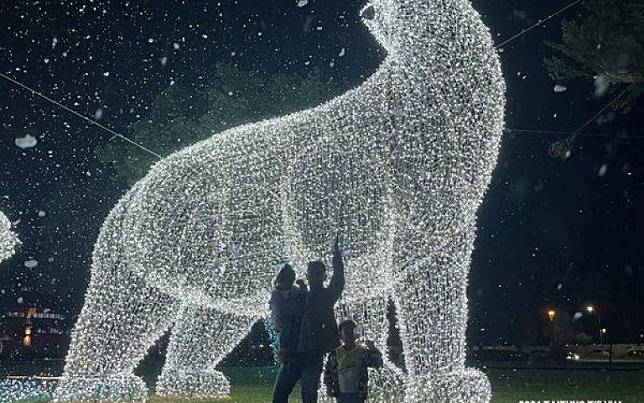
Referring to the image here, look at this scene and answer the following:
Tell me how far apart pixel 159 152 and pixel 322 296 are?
424 inches

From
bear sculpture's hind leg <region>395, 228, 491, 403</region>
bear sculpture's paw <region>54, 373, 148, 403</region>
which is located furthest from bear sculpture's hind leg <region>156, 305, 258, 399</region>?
bear sculpture's hind leg <region>395, 228, 491, 403</region>

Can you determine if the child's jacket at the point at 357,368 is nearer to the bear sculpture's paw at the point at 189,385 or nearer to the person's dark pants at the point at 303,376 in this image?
the person's dark pants at the point at 303,376

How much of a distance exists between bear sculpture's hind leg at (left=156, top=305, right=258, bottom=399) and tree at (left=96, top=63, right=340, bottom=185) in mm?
8276

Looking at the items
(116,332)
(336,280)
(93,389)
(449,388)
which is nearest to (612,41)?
(449,388)

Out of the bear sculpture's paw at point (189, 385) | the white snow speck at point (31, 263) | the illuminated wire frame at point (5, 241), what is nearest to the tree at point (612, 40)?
the bear sculpture's paw at point (189, 385)

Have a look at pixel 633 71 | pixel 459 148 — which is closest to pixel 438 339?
pixel 459 148

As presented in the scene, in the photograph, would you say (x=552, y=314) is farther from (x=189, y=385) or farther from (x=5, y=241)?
Result: (x=5, y=241)

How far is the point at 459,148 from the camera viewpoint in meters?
6.28

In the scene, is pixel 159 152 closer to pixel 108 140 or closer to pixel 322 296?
pixel 108 140

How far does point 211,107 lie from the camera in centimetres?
1528

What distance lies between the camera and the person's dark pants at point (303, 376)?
16.4 ft

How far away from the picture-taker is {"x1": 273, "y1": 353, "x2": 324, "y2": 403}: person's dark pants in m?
5.00

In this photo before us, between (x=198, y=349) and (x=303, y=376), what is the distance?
6.92 feet

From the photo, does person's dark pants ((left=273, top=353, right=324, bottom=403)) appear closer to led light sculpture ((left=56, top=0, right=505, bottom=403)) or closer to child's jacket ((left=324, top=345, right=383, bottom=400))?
child's jacket ((left=324, top=345, right=383, bottom=400))
